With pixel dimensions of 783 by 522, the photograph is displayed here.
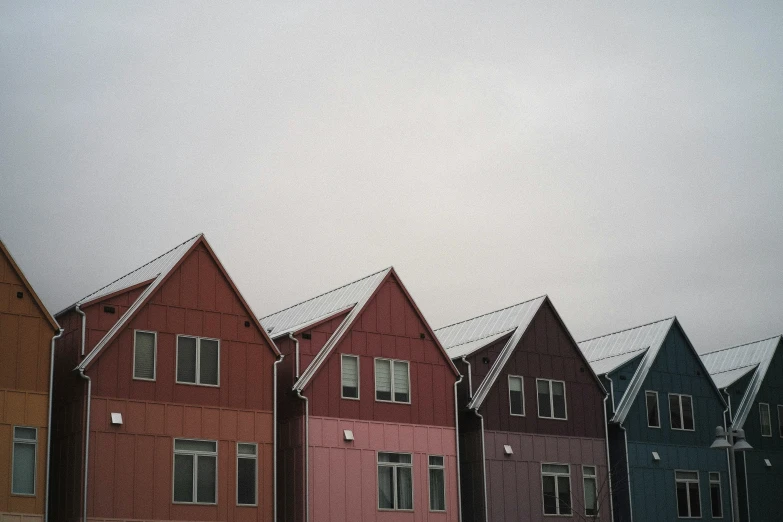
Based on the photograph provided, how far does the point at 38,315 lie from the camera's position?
3734cm

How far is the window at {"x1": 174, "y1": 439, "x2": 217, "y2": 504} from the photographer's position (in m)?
38.8

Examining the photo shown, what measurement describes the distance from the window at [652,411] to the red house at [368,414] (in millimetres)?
10966

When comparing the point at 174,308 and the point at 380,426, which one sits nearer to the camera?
the point at 174,308

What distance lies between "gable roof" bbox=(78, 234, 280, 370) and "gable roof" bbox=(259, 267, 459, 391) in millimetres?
1917

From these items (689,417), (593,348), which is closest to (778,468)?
(689,417)

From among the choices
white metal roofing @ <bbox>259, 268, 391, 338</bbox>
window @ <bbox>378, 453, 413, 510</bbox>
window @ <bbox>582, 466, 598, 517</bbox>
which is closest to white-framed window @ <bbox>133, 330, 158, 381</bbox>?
white metal roofing @ <bbox>259, 268, 391, 338</bbox>

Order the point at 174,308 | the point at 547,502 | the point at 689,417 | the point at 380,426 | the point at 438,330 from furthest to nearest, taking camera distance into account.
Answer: the point at 438,330 → the point at 689,417 → the point at 547,502 → the point at 380,426 → the point at 174,308

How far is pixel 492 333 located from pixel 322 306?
8096 mm

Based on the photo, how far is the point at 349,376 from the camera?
44.1m

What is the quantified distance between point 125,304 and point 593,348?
87.1ft

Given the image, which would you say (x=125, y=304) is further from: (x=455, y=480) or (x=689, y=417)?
(x=689, y=417)

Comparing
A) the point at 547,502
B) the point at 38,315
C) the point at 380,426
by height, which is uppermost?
the point at 38,315

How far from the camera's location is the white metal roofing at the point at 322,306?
46.2m

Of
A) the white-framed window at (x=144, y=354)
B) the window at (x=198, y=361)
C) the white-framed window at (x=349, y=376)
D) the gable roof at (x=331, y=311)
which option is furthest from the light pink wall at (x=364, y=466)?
the white-framed window at (x=144, y=354)
